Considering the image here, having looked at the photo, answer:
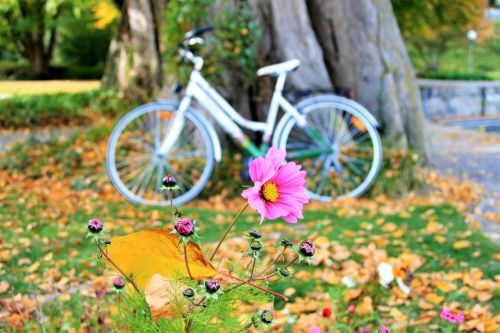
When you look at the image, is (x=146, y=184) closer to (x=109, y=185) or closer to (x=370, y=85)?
(x=109, y=185)

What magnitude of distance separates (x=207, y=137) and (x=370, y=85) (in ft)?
6.83

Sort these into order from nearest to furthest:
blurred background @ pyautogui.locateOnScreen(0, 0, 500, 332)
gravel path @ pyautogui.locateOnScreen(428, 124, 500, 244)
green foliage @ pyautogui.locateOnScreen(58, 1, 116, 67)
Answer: blurred background @ pyautogui.locateOnScreen(0, 0, 500, 332)
gravel path @ pyautogui.locateOnScreen(428, 124, 500, 244)
green foliage @ pyautogui.locateOnScreen(58, 1, 116, 67)

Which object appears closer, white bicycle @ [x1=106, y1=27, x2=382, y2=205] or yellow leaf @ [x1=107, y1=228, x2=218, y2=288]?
yellow leaf @ [x1=107, y1=228, x2=218, y2=288]

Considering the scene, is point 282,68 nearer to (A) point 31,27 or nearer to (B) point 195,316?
(B) point 195,316

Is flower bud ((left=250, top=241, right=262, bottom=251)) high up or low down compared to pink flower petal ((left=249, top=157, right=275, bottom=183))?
down

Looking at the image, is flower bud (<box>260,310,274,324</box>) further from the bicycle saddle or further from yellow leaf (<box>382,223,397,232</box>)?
the bicycle saddle

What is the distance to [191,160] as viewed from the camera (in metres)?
5.73

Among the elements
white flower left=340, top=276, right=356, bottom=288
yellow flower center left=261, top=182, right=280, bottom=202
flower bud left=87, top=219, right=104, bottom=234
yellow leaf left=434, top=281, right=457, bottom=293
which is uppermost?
yellow flower center left=261, top=182, right=280, bottom=202

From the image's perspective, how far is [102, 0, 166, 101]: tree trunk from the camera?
24.9 feet

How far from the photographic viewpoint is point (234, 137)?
5.33 meters

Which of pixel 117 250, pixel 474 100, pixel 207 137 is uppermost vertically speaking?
pixel 117 250

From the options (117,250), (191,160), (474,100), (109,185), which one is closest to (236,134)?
(191,160)

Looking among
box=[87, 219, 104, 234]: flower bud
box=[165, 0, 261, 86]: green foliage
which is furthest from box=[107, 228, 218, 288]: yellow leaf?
box=[165, 0, 261, 86]: green foliage

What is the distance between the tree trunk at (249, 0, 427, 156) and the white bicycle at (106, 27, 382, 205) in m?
0.40
